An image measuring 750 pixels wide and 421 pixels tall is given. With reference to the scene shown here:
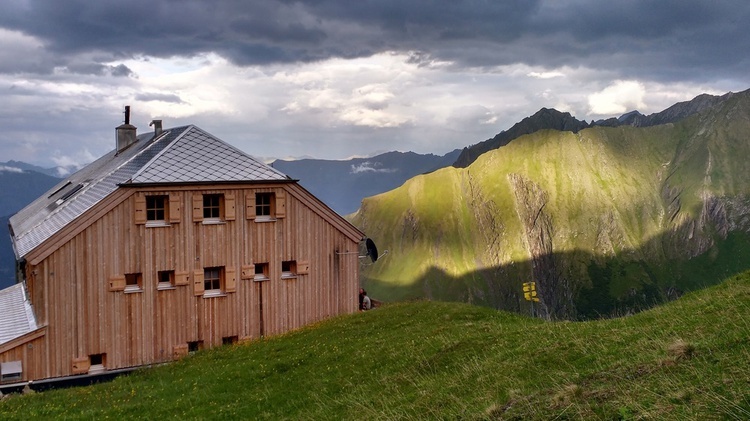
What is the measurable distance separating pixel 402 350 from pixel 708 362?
11551 mm

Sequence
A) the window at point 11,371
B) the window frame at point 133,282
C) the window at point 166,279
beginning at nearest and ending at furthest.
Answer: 1. the window at point 11,371
2. the window frame at point 133,282
3. the window at point 166,279

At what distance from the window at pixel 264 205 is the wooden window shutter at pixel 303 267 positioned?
329 centimetres

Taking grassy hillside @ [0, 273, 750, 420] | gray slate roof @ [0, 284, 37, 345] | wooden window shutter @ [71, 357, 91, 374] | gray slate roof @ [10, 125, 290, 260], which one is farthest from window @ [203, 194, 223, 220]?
gray slate roof @ [0, 284, 37, 345]

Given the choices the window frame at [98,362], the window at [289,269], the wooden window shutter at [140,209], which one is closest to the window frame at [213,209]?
the wooden window shutter at [140,209]

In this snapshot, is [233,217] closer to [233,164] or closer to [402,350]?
[233,164]

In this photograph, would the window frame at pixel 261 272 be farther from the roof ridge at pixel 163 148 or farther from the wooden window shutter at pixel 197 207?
the roof ridge at pixel 163 148

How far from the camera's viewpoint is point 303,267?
36656 millimetres

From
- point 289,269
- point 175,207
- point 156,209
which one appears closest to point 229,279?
point 289,269

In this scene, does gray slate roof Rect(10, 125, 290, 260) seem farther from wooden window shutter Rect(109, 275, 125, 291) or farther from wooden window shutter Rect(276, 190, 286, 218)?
wooden window shutter Rect(109, 275, 125, 291)

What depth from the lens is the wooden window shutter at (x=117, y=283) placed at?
31234 mm

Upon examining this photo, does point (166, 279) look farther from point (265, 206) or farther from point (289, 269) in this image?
point (289, 269)

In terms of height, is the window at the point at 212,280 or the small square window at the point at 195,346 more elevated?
the window at the point at 212,280

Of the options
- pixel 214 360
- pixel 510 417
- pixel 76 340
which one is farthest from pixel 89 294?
pixel 510 417

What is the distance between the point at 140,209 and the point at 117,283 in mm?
3859
